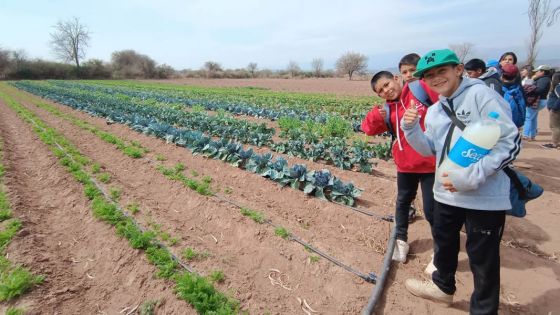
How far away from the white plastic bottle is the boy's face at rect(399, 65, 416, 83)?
3.95 feet

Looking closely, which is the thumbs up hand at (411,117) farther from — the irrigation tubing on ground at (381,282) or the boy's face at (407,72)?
the irrigation tubing on ground at (381,282)

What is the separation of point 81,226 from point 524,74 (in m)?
10.9

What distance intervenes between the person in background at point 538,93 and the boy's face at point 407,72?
23.3 ft

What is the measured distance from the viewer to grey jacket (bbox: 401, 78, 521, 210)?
6.80 ft

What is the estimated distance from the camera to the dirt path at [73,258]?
326cm

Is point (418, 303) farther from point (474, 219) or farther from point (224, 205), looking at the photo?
point (224, 205)

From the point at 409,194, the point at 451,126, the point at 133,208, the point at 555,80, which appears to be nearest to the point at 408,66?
the point at 451,126

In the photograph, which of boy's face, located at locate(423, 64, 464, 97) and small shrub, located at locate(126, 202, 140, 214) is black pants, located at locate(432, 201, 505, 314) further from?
small shrub, located at locate(126, 202, 140, 214)

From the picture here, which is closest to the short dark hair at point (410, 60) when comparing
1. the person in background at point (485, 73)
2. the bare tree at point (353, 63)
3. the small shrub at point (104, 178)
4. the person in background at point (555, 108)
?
the person in background at point (485, 73)

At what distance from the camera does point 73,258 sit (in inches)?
159

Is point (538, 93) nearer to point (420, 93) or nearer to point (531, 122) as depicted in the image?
point (531, 122)

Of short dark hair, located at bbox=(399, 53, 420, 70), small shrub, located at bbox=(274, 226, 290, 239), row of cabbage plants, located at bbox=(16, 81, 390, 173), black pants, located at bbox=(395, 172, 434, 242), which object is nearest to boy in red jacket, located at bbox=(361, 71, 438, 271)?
black pants, located at bbox=(395, 172, 434, 242)

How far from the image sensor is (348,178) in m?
6.24

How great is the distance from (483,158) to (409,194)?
145 centimetres
